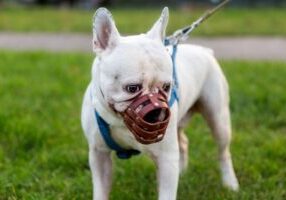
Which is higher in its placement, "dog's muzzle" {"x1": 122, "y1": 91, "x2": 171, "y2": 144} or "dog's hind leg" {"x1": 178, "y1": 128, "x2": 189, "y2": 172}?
"dog's muzzle" {"x1": 122, "y1": 91, "x2": 171, "y2": 144}

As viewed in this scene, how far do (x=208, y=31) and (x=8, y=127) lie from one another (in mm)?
→ 6262

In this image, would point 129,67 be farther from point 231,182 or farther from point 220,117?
point 231,182

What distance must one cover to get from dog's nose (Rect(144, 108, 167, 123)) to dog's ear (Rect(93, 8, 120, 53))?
1.24 ft

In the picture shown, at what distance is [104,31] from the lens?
2.97m

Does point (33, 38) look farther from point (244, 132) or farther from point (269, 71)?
point (244, 132)

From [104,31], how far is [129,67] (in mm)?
257

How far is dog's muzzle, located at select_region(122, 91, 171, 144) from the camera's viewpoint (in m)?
2.77

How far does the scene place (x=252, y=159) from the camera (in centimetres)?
458

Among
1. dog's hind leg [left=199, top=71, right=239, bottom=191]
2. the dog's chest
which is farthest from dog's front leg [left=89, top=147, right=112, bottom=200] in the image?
dog's hind leg [left=199, top=71, right=239, bottom=191]

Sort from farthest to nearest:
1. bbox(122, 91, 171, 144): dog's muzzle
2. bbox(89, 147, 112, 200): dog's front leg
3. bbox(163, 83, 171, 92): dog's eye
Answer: bbox(89, 147, 112, 200): dog's front leg
bbox(163, 83, 171, 92): dog's eye
bbox(122, 91, 171, 144): dog's muzzle

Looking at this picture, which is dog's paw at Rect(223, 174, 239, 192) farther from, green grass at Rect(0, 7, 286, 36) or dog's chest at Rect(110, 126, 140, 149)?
green grass at Rect(0, 7, 286, 36)

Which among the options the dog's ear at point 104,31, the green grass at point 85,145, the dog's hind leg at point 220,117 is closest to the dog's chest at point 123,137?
the dog's ear at point 104,31

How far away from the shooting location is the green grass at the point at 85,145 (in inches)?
159

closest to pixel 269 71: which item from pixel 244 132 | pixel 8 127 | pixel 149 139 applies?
pixel 244 132
